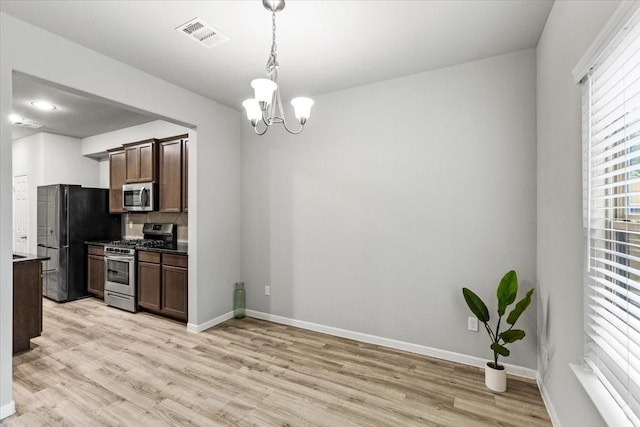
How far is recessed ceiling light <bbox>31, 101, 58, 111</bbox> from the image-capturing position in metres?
3.94

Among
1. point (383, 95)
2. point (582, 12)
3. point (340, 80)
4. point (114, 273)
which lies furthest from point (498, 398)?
point (114, 273)

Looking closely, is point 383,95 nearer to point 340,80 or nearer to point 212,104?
point 340,80

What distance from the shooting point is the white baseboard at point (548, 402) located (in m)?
1.99

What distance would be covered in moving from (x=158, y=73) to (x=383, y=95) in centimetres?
225

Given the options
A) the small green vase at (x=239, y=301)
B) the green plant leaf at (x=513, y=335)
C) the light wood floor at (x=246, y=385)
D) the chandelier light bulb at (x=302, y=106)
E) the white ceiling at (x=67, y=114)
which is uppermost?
the white ceiling at (x=67, y=114)

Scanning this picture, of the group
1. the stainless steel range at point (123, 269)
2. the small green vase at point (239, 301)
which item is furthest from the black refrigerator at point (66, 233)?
the small green vase at point (239, 301)

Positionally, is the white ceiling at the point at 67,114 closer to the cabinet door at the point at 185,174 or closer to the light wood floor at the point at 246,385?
the cabinet door at the point at 185,174

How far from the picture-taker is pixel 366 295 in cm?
333

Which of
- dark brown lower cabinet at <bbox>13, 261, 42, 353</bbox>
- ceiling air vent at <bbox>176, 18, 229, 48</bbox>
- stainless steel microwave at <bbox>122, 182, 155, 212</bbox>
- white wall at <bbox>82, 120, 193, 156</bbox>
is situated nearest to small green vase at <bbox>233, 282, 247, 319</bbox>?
stainless steel microwave at <bbox>122, 182, 155, 212</bbox>

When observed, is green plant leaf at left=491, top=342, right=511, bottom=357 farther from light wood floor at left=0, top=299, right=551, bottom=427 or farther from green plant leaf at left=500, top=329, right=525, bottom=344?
light wood floor at left=0, top=299, right=551, bottom=427

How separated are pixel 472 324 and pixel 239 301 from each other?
2.76m

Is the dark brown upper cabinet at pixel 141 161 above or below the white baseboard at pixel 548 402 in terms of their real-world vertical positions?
above

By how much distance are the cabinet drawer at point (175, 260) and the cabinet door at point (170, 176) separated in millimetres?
657

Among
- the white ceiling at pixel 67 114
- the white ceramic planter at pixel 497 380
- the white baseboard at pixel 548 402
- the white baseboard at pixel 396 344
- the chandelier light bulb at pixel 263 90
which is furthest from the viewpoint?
the white ceiling at pixel 67 114
